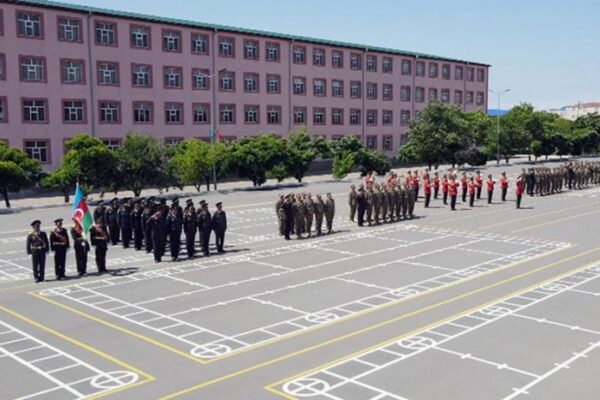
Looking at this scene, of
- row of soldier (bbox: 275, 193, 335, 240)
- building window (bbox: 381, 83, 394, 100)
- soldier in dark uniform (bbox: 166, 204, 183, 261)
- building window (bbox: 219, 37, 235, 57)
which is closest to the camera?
soldier in dark uniform (bbox: 166, 204, 183, 261)

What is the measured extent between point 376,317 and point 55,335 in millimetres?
6054

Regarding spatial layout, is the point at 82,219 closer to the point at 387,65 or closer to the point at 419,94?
the point at 387,65

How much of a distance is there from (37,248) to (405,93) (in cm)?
6028

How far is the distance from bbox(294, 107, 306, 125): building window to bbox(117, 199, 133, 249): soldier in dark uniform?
4069 cm

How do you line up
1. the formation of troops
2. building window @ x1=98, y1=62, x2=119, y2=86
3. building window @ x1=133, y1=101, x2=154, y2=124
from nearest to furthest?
the formation of troops → building window @ x1=98, y1=62, x2=119, y2=86 → building window @ x1=133, y1=101, x2=154, y2=124

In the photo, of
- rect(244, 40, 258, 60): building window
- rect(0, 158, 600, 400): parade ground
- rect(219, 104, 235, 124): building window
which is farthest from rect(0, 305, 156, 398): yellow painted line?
rect(244, 40, 258, 60): building window

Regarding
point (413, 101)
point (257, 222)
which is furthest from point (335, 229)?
point (413, 101)

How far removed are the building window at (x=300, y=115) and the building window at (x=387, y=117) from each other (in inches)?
465

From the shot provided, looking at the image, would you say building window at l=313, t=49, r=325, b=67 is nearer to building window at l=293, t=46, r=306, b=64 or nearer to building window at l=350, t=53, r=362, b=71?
building window at l=293, t=46, r=306, b=64

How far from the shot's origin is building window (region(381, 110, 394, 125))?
229 feet

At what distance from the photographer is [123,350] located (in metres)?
11.0

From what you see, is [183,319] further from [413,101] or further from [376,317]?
[413,101]

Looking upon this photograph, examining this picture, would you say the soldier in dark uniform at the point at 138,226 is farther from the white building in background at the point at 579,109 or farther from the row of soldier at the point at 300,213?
the white building in background at the point at 579,109

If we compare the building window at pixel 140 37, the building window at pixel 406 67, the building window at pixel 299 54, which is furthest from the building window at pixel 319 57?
the building window at pixel 140 37
